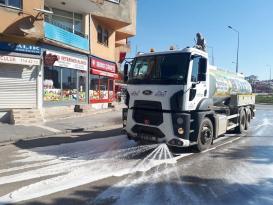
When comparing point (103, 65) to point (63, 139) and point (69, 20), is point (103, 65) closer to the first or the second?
point (69, 20)

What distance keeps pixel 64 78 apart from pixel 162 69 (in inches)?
504

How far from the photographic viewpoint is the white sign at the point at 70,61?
65.3ft

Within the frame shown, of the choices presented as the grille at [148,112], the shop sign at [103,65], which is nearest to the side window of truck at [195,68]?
the grille at [148,112]

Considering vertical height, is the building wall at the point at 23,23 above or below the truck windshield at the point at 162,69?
above

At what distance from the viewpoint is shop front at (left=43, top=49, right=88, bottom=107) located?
754 inches

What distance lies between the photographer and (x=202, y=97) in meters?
10.1

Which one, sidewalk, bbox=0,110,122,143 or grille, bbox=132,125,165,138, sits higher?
grille, bbox=132,125,165,138

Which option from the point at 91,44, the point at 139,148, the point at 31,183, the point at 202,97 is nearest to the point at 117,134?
the point at 139,148

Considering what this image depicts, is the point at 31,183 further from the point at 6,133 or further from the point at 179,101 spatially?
the point at 6,133

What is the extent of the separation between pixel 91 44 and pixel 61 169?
57.1 feet

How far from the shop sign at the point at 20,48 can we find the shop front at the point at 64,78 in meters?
0.80

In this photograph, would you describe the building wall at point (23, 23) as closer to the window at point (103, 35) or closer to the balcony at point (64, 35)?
the balcony at point (64, 35)

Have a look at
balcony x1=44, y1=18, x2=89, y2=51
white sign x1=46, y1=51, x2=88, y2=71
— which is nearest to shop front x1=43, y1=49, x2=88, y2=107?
white sign x1=46, y1=51, x2=88, y2=71

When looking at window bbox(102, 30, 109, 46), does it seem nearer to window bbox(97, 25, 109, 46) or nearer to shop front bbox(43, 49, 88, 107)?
window bbox(97, 25, 109, 46)
